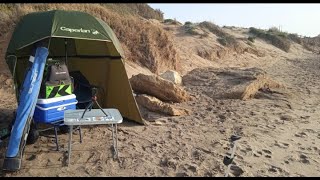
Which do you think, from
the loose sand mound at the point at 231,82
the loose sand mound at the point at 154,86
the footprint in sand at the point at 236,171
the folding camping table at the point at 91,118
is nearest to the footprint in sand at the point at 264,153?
the footprint in sand at the point at 236,171

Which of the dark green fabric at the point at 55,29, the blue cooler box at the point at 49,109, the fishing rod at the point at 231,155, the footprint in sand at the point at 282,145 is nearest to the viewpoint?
the fishing rod at the point at 231,155

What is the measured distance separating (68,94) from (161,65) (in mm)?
8888

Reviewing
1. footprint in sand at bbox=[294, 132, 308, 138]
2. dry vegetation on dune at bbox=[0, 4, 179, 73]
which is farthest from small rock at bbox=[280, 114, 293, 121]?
dry vegetation on dune at bbox=[0, 4, 179, 73]

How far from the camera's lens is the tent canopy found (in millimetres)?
6273

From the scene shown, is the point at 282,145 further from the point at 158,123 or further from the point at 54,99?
the point at 54,99

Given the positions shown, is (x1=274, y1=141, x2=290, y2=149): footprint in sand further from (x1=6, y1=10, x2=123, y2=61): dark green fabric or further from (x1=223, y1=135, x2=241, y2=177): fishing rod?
(x1=6, y1=10, x2=123, y2=61): dark green fabric

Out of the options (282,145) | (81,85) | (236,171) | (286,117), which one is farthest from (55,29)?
(286,117)

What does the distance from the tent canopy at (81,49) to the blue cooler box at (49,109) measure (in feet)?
2.94

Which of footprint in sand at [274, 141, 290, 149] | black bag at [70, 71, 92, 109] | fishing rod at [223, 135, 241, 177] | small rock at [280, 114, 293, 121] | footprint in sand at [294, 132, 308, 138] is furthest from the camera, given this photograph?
small rock at [280, 114, 293, 121]

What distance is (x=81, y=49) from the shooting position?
8281mm

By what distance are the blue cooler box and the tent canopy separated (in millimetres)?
895

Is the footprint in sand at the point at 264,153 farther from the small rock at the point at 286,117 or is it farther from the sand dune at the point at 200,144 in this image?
the small rock at the point at 286,117

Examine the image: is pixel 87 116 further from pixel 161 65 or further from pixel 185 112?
pixel 161 65

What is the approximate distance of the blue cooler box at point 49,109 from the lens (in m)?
6.03
